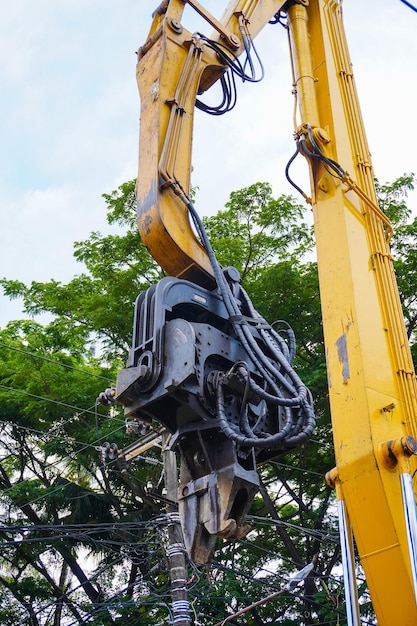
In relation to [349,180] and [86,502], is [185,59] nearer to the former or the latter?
[349,180]

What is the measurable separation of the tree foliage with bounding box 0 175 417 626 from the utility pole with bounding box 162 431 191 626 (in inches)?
90.4

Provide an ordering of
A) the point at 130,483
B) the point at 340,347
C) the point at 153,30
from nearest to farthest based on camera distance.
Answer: the point at 340,347, the point at 153,30, the point at 130,483

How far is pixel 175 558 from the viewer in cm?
919

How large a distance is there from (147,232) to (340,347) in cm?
157

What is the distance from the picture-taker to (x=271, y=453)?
498 centimetres

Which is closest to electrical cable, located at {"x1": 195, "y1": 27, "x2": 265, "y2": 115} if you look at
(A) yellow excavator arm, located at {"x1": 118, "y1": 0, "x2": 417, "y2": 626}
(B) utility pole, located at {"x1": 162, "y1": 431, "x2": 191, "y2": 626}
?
(A) yellow excavator arm, located at {"x1": 118, "y1": 0, "x2": 417, "y2": 626}

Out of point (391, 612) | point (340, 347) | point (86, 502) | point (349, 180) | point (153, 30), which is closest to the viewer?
point (391, 612)

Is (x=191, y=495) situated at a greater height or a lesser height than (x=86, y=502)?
lesser

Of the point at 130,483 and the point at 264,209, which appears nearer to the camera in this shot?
the point at 130,483

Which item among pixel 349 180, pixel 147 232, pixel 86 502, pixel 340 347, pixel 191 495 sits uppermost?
pixel 86 502

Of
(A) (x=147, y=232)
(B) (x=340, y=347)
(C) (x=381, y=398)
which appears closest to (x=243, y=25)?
(A) (x=147, y=232)

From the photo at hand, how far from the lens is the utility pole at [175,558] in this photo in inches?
351

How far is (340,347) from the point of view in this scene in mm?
4961

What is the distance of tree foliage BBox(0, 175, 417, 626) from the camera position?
12.6 metres
